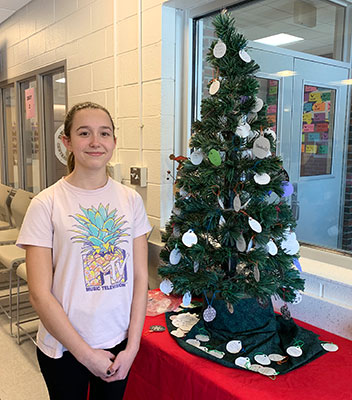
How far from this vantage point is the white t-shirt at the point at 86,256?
122 centimetres

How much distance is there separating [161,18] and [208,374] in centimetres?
186

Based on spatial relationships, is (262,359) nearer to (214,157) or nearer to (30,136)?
(214,157)

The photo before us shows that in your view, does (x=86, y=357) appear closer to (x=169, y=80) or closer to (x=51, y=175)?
(x=169, y=80)

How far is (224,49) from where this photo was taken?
4.42 feet

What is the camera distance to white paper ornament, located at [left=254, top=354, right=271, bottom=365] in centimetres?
130

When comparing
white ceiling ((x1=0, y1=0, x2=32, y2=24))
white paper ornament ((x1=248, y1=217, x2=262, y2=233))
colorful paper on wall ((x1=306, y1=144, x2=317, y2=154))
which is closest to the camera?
white paper ornament ((x1=248, y1=217, x2=262, y2=233))

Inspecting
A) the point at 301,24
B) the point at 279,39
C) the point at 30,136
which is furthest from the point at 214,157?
the point at 30,136

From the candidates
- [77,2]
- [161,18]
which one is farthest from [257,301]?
[77,2]

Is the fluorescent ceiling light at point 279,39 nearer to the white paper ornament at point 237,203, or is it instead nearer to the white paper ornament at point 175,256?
the white paper ornament at point 237,203

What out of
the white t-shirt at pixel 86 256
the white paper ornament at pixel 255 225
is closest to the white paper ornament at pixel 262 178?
the white paper ornament at pixel 255 225

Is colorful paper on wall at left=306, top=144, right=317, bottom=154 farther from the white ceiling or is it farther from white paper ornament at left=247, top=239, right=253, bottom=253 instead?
the white ceiling

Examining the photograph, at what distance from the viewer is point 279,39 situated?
2.32m

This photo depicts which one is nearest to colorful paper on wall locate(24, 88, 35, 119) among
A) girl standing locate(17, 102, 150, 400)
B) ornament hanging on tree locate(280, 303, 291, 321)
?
girl standing locate(17, 102, 150, 400)

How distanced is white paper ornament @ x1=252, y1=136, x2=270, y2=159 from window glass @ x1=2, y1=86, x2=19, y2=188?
3.92 m
